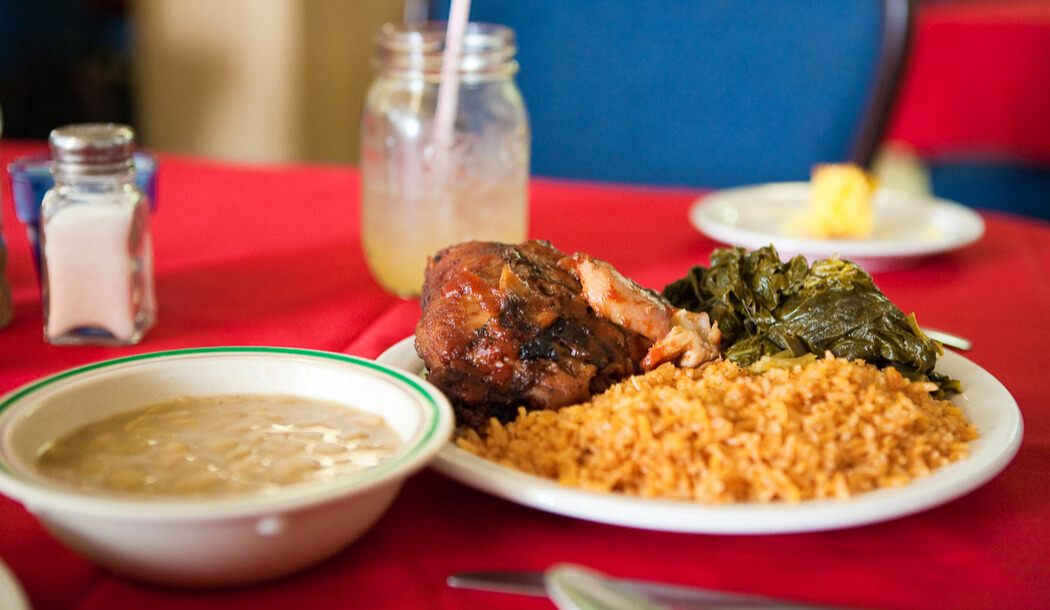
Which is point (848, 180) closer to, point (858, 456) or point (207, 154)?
point (858, 456)

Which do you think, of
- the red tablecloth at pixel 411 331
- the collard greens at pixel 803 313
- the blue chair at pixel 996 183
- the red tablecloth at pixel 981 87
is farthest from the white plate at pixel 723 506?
the blue chair at pixel 996 183

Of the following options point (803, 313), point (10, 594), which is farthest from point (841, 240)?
point (10, 594)

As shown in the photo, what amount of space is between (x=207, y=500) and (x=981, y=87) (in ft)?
18.6

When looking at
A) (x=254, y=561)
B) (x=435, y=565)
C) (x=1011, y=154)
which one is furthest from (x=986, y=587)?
(x=1011, y=154)

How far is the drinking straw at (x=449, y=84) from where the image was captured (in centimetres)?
176

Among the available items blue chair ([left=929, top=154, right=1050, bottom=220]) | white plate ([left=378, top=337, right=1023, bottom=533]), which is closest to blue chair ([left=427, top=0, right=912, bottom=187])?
white plate ([left=378, top=337, right=1023, bottom=533])

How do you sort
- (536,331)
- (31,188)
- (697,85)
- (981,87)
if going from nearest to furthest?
(536,331) < (31,188) < (697,85) < (981,87)

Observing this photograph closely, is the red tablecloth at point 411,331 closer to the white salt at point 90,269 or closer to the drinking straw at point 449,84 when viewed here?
the white salt at point 90,269

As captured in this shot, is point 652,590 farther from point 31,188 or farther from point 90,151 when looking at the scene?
point 31,188

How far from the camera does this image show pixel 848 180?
2.27m

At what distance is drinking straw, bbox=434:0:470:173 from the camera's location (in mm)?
→ 1765

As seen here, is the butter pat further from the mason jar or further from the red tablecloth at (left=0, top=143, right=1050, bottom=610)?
the mason jar

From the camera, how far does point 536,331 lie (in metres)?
1.30

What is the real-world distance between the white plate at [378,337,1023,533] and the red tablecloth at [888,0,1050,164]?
4.95m
